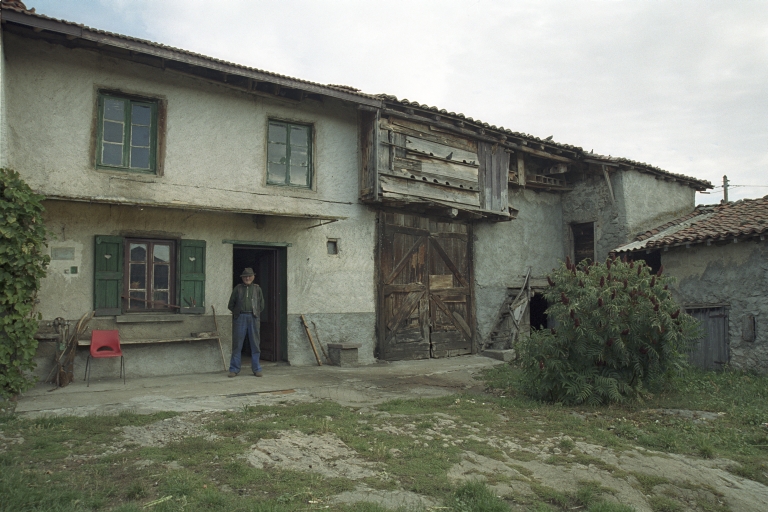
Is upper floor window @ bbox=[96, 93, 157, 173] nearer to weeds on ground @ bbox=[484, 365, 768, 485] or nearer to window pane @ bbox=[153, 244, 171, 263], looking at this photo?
window pane @ bbox=[153, 244, 171, 263]

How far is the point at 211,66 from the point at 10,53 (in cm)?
274

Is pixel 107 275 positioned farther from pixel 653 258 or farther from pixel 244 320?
pixel 653 258

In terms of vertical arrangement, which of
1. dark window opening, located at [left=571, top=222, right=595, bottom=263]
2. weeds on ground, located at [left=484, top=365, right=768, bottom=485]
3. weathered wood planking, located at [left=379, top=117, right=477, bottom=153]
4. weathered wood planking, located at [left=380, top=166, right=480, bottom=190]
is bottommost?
weeds on ground, located at [left=484, top=365, right=768, bottom=485]

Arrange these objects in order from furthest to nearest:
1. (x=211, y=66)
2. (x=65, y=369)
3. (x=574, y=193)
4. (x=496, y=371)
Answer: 1. (x=574, y=193)
2. (x=496, y=371)
3. (x=211, y=66)
4. (x=65, y=369)

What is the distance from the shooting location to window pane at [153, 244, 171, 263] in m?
9.23

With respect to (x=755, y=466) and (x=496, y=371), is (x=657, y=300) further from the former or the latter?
(x=496, y=371)

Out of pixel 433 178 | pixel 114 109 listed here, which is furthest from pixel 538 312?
pixel 114 109

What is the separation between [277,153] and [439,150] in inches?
141

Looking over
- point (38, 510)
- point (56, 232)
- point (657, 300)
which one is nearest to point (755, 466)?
point (657, 300)

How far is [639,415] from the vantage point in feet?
22.5

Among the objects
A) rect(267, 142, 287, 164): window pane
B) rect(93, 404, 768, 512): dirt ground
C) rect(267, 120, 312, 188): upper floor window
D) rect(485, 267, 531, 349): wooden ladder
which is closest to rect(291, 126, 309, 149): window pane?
rect(267, 120, 312, 188): upper floor window

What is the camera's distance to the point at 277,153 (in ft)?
34.2

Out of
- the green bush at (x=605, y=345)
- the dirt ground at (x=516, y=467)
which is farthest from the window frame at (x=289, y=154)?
the dirt ground at (x=516, y=467)

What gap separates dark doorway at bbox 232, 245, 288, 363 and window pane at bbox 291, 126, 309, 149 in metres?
2.03
